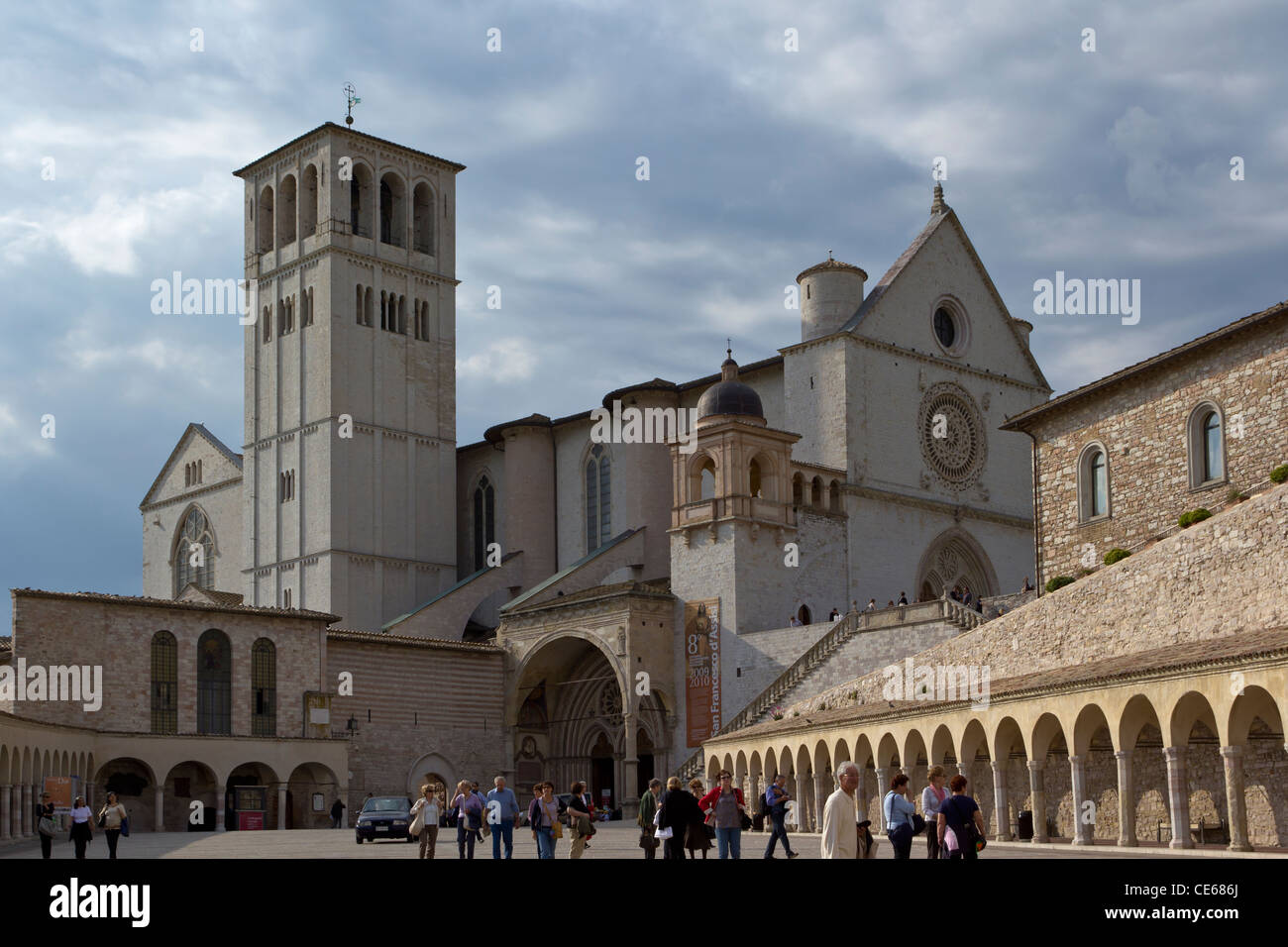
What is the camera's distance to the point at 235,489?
77.2 meters

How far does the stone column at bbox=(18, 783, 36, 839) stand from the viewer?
44250 mm

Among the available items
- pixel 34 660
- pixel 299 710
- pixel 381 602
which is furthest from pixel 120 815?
pixel 381 602

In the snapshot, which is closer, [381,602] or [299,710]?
[299,710]

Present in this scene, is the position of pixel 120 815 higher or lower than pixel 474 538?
lower

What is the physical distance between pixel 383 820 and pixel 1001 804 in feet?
47.0

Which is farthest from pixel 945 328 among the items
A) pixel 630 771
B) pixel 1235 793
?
pixel 1235 793

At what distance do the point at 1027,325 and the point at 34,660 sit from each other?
3680 cm

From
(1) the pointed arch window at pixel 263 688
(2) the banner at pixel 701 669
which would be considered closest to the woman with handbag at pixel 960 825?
(2) the banner at pixel 701 669

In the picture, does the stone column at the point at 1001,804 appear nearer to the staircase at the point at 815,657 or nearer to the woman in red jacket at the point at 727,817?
the woman in red jacket at the point at 727,817

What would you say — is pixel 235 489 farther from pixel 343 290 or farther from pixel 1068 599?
pixel 1068 599

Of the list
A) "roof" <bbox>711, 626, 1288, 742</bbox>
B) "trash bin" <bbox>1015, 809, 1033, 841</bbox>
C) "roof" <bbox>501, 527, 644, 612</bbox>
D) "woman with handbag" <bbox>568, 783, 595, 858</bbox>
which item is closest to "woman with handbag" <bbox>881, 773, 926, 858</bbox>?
"woman with handbag" <bbox>568, 783, 595, 858</bbox>

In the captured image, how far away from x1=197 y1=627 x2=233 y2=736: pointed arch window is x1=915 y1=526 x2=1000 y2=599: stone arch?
74.4 ft

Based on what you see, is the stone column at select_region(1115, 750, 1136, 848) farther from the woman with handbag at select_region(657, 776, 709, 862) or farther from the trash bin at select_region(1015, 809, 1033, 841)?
the woman with handbag at select_region(657, 776, 709, 862)

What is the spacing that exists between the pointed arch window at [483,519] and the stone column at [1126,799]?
152 feet
